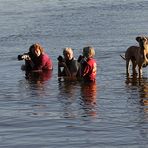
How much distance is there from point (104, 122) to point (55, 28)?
18.7m

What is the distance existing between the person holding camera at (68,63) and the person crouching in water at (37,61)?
126cm

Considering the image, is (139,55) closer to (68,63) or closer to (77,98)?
(68,63)

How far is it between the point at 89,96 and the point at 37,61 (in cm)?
383

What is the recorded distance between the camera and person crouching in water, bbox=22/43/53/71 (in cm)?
1653

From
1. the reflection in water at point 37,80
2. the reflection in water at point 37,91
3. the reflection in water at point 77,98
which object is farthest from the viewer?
the reflection in water at point 37,80

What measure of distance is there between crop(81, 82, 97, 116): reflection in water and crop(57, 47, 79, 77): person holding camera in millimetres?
657

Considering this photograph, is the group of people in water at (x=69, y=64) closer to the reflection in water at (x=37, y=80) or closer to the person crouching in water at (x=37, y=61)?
the person crouching in water at (x=37, y=61)

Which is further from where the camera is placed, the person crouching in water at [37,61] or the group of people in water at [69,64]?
the person crouching in water at [37,61]

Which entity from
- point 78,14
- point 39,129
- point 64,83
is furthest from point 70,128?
point 78,14

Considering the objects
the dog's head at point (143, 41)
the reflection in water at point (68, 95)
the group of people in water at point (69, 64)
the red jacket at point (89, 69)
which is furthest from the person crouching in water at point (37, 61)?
the dog's head at point (143, 41)

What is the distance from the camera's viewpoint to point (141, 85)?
583 inches

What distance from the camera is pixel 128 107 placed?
469 inches

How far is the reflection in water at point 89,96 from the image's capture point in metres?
11.7

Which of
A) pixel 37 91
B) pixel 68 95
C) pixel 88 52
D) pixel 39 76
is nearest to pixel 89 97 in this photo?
pixel 68 95
